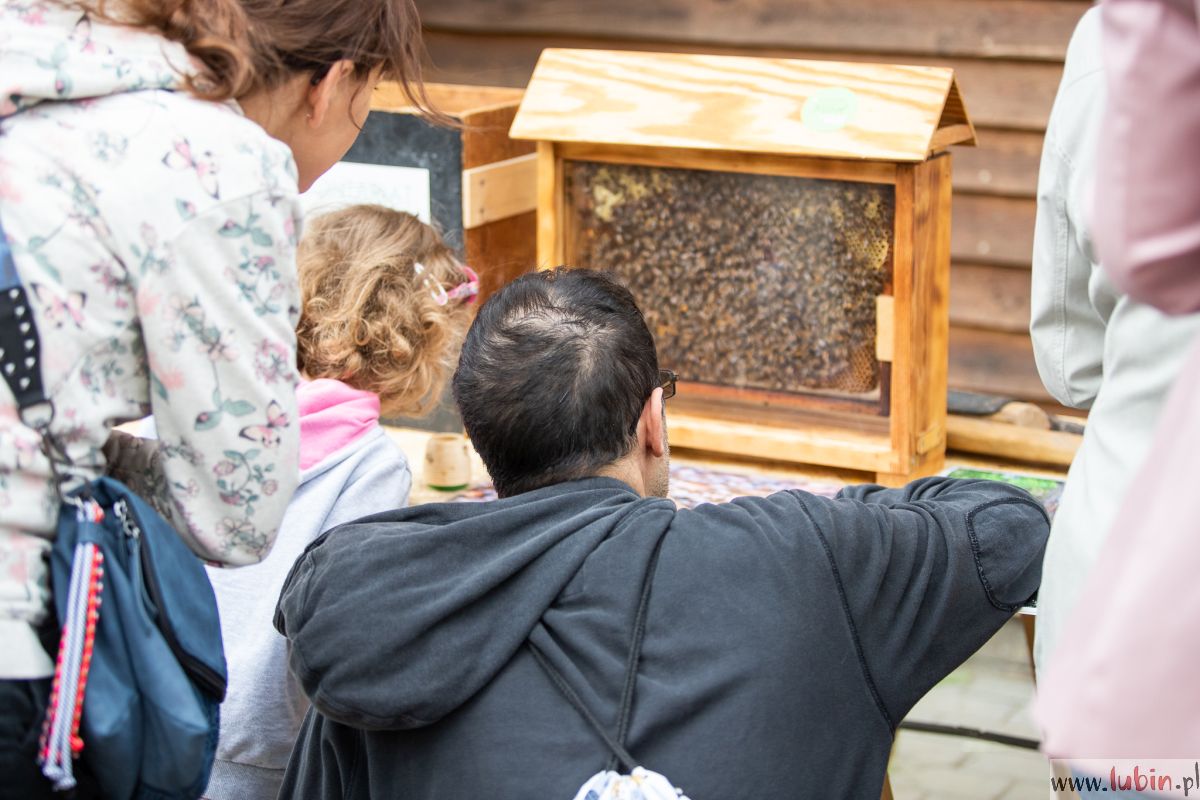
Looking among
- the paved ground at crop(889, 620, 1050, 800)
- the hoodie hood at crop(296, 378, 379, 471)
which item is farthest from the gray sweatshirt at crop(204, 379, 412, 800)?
the paved ground at crop(889, 620, 1050, 800)

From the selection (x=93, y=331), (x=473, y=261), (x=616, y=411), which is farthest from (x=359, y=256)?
(x=93, y=331)

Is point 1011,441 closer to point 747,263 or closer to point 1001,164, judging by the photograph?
point 747,263

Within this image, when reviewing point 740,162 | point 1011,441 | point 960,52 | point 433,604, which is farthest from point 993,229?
point 433,604

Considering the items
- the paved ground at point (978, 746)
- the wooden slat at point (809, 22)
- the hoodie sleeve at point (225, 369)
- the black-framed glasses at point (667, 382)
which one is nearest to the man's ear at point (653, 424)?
the black-framed glasses at point (667, 382)

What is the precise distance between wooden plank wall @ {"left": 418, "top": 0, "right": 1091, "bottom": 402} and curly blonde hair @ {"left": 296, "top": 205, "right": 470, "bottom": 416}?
2250mm

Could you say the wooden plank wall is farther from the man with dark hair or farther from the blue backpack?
the blue backpack

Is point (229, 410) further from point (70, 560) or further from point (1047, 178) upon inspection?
point (1047, 178)

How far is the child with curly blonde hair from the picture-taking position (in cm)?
196

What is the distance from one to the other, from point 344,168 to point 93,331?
1754 mm

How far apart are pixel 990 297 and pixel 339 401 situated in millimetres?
2768

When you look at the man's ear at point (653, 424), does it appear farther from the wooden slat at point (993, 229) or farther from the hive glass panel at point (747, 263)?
the wooden slat at point (993, 229)

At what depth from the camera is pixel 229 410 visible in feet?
4.34

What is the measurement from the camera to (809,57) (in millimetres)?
4305

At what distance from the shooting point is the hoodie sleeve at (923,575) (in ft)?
4.80
